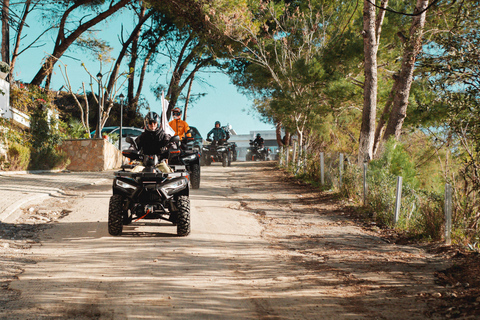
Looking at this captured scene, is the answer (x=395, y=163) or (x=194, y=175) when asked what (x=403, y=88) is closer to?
(x=395, y=163)

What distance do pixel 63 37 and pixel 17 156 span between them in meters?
7.62

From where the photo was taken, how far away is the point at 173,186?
24.4ft

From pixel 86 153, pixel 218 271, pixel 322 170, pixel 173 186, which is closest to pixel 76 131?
pixel 86 153

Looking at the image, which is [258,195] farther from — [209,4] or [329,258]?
[209,4]

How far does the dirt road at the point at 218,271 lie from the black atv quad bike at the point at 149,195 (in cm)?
30

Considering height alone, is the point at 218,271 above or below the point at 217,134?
below

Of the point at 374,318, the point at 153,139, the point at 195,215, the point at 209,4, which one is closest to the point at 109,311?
the point at 374,318

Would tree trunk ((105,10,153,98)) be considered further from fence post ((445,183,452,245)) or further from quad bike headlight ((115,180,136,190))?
fence post ((445,183,452,245))

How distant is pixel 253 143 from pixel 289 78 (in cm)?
1917

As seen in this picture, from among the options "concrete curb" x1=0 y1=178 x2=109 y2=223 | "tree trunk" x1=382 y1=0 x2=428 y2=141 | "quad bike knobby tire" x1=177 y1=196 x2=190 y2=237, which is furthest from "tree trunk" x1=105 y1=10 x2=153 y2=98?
"quad bike knobby tire" x1=177 y1=196 x2=190 y2=237

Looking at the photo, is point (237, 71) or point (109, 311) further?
point (237, 71)

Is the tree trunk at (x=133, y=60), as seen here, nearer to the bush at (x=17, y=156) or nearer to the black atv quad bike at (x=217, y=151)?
the black atv quad bike at (x=217, y=151)

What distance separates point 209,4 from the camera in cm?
1855

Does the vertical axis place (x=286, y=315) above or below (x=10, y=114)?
below
